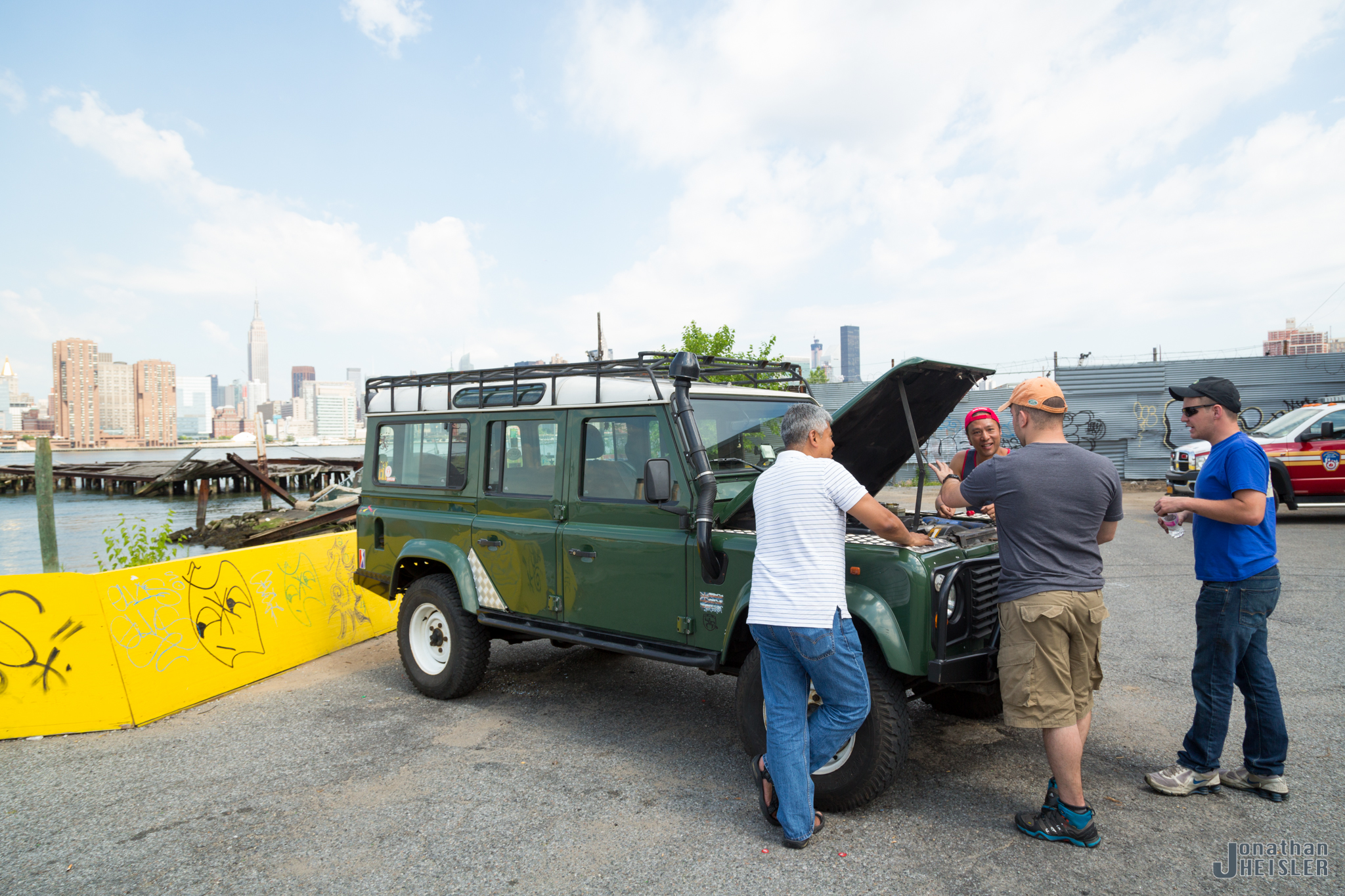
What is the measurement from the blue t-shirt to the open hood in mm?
1162

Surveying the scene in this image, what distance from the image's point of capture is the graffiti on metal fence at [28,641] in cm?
500

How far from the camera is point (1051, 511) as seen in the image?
3.27 m

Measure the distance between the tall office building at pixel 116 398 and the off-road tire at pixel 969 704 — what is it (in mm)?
191186

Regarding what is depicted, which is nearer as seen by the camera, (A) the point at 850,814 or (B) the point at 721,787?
(A) the point at 850,814

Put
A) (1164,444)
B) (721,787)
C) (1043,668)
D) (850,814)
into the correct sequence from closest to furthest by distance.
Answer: (1043,668)
(850,814)
(721,787)
(1164,444)

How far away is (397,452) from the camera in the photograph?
20.1 ft

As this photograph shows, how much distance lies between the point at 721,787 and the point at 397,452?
3702mm

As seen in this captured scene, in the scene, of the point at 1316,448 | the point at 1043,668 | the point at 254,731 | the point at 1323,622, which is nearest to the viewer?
the point at 1043,668

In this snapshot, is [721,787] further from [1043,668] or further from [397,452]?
[397,452]

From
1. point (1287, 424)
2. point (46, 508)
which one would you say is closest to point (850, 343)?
point (1287, 424)

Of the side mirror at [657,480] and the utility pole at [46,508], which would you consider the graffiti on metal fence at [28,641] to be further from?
the utility pole at [46,508]

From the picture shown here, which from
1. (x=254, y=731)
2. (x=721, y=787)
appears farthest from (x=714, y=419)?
(x=254, y=731)

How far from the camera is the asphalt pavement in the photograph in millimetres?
3189

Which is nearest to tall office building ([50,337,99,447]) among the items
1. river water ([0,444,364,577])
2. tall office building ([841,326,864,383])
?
river water ([0,444,364,577])
